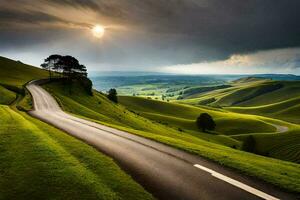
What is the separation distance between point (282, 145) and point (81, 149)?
9584cm

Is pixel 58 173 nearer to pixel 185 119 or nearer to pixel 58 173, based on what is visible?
pixel 58 173

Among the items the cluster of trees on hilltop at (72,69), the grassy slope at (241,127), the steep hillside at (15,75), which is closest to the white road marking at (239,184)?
the grassy slope at (241,127)

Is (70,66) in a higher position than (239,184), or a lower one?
higher

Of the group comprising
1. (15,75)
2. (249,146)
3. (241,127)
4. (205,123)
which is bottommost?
(241,127)

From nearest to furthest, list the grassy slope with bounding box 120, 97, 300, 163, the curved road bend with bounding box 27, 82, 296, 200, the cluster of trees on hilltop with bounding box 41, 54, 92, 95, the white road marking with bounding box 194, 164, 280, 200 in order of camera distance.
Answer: the white road marking with bounding box 194, 164, 280, 200
the curved road bend with bounding box 27, 82, 296, 200
the grassy slope with bounding box 120, 97, 300, 163
the cluster of trees on hilltop with bounding box 41, 54, 92, 95

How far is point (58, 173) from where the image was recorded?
1373 cm

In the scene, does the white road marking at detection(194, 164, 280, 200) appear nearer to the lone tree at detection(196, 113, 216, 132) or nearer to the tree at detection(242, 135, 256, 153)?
the tree at detection(242, 135, 256, 153)

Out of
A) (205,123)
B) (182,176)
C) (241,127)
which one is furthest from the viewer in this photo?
(241,127)

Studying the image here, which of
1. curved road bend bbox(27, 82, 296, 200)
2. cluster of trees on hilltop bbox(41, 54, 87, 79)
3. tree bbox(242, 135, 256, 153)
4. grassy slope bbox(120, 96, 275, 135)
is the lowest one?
grassy slope bbox(120, 96, 275, 135)

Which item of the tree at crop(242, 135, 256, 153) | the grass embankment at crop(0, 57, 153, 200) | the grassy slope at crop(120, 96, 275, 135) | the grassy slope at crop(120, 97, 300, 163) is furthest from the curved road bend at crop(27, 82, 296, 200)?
the grassy slope at crop(120, 96, 275, 135)

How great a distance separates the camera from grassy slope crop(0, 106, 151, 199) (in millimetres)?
11469

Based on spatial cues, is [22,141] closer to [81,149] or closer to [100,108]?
[81,149]

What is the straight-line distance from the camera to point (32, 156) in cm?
1642


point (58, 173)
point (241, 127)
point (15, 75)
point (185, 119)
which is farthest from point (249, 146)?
point (15, 75)
